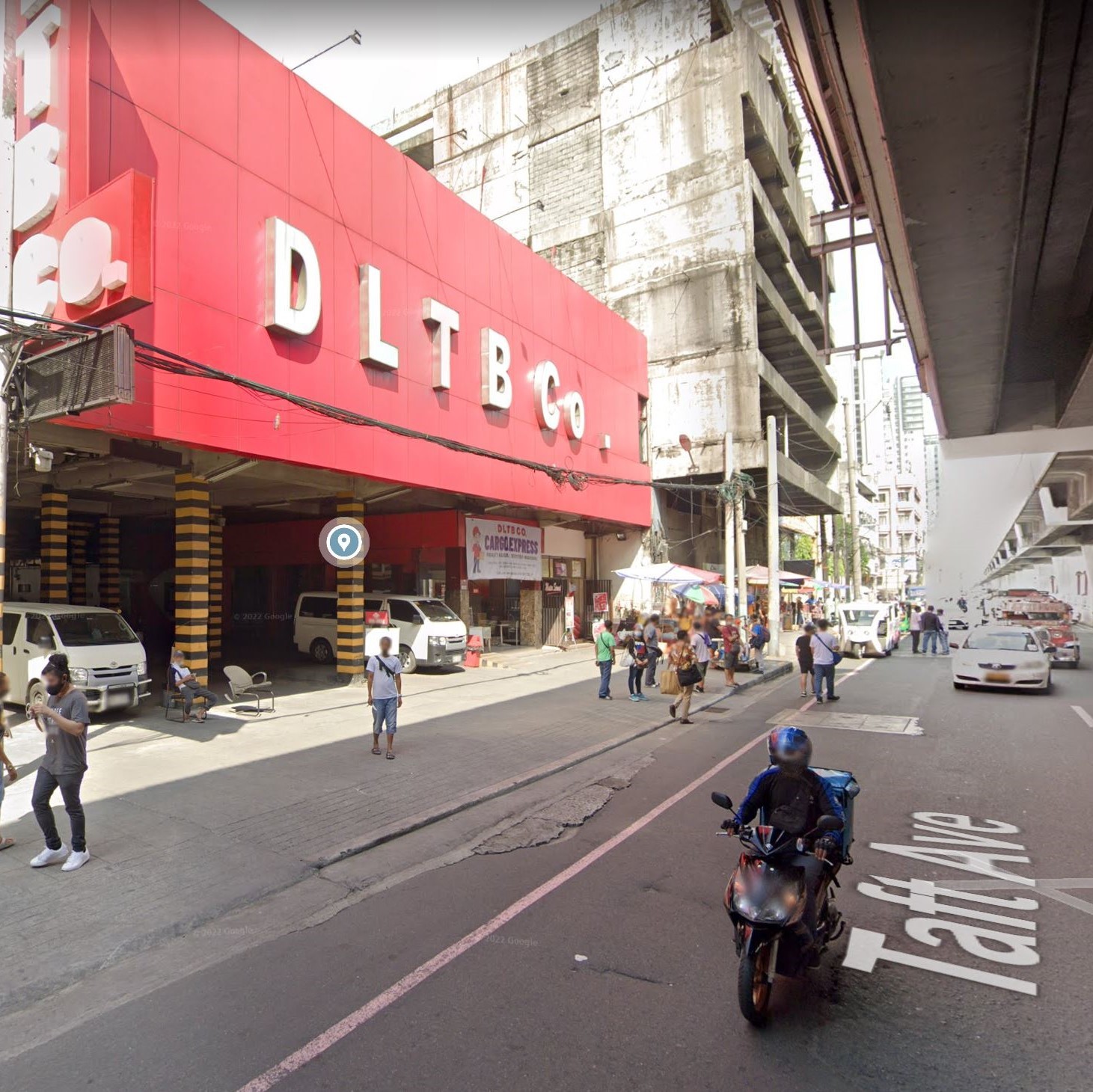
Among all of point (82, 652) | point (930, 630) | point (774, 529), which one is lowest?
point (930, 630)

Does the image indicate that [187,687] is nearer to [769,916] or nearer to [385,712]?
[385,712]

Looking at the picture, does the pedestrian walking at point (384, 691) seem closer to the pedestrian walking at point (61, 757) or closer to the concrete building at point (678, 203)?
the pedestrian walking at point (61, 757)

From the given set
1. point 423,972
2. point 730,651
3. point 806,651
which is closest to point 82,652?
point 423,972

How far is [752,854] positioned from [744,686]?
43.6ft

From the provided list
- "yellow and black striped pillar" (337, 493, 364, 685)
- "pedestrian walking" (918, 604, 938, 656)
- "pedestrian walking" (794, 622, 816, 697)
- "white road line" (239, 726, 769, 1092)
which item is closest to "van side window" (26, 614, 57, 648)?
"yellow and black striped pillar" (337, 493, 364, 685)

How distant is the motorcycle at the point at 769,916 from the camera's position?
3.51 meters

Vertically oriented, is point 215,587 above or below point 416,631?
above

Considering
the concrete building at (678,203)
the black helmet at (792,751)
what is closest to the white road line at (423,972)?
the black helmet at (792,751)

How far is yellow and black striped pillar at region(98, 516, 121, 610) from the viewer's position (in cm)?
2009

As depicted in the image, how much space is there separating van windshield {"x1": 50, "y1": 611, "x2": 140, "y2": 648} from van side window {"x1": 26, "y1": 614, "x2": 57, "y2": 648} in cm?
17

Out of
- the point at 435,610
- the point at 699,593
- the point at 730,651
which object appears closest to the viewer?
the point at 730,651

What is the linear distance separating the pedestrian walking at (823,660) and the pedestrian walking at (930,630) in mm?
13481

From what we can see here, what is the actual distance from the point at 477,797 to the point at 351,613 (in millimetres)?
9264

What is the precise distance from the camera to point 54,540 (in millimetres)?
15273
